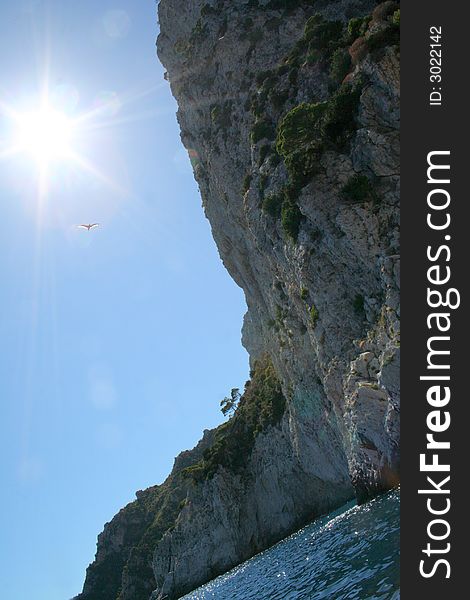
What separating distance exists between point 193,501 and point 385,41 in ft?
191

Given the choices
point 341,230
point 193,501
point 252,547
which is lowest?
point 252,547

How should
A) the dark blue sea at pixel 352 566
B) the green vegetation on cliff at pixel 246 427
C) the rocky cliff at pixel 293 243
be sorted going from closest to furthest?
the dark blue sea at pixel 352 566, the rocky cliff at pixel 293 243, the green vegetation on cliff at pixel 246 427

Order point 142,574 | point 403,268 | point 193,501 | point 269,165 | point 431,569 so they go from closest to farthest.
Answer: point 431,569, point 403,268, point 269,165, point 193,501, point 142,574

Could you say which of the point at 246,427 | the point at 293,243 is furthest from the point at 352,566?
the point at 246,427

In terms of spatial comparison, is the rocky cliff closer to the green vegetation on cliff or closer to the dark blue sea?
the green vegetation on cliff

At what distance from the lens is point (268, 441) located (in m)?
59.8

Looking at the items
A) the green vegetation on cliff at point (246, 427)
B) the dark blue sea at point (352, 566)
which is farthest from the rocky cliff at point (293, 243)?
the dark blue sea at point (352, 566)

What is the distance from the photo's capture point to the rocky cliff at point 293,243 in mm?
30984

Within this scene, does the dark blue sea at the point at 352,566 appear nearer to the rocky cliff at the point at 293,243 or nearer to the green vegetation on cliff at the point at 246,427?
the rocky cliff at the point at 293,243

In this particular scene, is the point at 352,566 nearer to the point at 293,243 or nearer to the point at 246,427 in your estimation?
the point at 293,243

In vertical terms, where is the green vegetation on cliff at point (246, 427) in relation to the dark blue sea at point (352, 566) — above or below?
above

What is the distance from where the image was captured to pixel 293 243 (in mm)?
38094

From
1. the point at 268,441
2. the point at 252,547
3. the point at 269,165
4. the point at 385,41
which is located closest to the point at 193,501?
the point at 252,547

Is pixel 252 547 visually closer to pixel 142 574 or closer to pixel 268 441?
pixel 268 441
